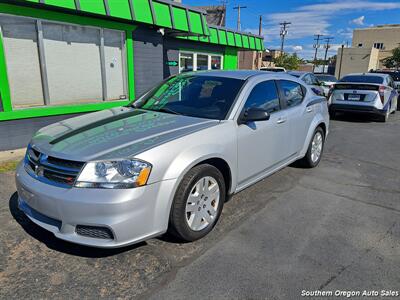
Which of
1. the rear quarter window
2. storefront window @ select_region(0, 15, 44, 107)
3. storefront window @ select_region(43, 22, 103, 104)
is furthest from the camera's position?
storefront window @ select_region(43, 22, 103, 104)

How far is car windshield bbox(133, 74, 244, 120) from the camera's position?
353cm

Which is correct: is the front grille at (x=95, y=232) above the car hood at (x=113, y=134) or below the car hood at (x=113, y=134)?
below

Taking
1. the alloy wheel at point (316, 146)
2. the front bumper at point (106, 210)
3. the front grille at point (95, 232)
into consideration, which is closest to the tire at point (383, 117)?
the alloy wheel at point (316, 146)

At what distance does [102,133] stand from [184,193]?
1.00m

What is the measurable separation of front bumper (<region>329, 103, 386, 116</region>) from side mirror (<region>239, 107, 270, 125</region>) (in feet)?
27.4

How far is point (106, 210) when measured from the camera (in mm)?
2414

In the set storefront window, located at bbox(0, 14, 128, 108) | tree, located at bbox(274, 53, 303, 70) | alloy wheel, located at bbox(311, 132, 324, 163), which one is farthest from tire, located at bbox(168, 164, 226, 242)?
tree, located at bbox(274, 53, 303, 70)

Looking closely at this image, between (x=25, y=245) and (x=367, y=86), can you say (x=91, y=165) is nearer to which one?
(x=25, y=245)

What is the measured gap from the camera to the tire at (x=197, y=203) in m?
2.80

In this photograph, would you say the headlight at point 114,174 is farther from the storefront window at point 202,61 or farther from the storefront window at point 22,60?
the storefront window at point 202,61

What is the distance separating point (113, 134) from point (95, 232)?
93 centimetres

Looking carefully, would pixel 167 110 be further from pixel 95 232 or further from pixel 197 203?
pixel 95 232

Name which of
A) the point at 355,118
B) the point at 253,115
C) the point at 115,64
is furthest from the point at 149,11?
the point at 355,118

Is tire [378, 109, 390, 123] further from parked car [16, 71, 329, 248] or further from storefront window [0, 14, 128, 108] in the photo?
storefront window [0, 14, 128, 108]
